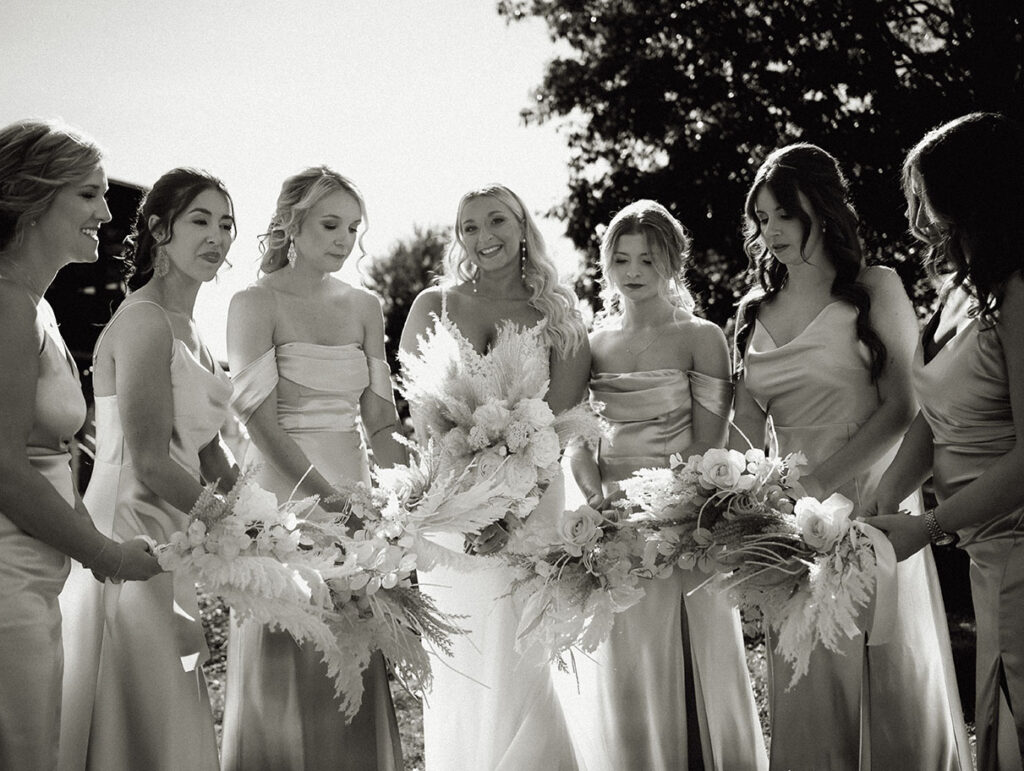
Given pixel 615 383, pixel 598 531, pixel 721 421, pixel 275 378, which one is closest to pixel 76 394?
pixel 275 378

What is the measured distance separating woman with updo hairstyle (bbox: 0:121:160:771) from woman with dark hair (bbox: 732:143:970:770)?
2859 millimetres

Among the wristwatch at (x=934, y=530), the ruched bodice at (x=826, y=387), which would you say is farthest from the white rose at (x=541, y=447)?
the wristwatch at (x=934, y=530)

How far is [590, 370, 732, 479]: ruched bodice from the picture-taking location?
5723 millimetres

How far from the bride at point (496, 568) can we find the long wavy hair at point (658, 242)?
445mm

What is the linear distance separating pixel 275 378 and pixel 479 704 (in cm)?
208

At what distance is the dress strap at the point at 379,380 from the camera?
18.5ft

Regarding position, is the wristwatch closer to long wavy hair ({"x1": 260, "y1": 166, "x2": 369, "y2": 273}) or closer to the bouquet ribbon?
the bouquet ribbon

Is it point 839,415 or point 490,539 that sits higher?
point 839,415

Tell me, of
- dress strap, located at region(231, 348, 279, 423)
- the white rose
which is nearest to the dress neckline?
the white rose

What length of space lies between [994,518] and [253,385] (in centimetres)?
326

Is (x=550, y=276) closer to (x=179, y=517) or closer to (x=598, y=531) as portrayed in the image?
(x=598, y=531)

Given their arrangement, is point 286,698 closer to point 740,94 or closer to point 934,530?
point 934,530

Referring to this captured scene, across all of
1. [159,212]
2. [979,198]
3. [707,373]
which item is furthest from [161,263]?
[979,198]

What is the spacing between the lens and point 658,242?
586 centimetres
